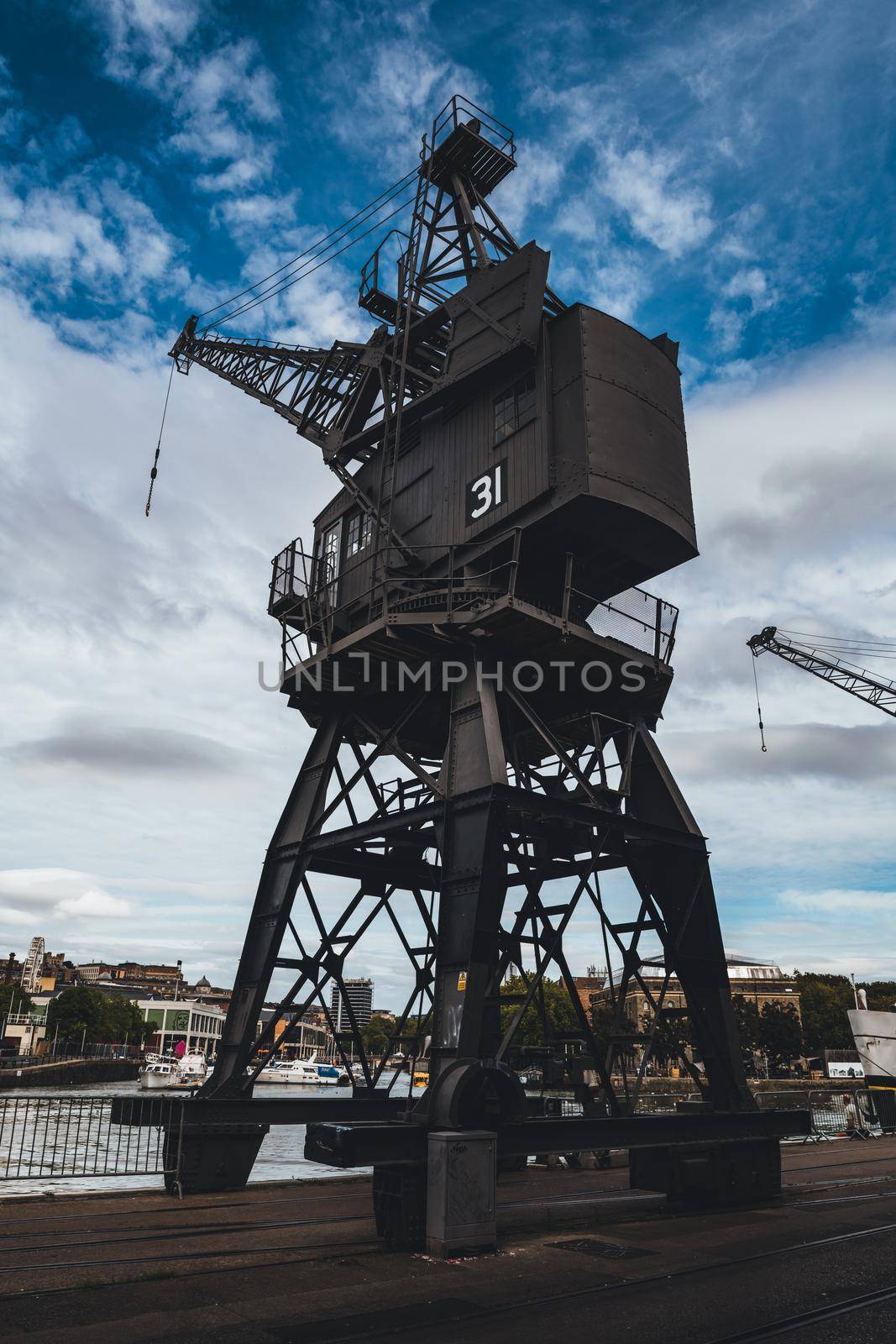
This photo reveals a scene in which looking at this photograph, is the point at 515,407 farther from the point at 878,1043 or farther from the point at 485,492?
the point at 878,1043

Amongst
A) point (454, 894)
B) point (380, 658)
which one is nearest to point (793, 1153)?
point (454, 894)

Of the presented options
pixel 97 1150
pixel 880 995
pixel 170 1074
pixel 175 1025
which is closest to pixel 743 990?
pixel 880 995

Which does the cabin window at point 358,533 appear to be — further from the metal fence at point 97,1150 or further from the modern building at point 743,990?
the modern building at point 743,990

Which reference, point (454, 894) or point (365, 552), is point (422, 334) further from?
point (454, 894)

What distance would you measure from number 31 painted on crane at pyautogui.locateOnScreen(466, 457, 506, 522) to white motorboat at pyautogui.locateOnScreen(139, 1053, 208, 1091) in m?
78.3

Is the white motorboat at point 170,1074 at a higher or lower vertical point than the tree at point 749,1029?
lower

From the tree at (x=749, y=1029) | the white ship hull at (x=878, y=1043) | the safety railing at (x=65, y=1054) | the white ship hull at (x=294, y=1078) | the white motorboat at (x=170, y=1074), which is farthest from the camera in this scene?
the white ship hull at (x=294, y=1078)

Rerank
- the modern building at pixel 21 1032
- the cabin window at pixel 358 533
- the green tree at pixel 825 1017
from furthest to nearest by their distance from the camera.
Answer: the modern building at pixel 21 1032 < the green tree at pixel 825 1017 < the cabin window at pixel 358 533

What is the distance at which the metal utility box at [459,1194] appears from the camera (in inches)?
427

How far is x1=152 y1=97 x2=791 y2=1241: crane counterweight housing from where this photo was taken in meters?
15.7

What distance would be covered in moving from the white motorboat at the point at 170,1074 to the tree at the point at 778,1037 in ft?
172

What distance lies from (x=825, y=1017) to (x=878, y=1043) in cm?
8212

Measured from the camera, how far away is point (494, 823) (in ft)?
47.5

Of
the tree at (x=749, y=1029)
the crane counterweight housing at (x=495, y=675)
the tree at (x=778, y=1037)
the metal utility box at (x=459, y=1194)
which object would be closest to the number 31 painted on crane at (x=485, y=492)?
the crane counterweight housing at (x=495, y=675)
